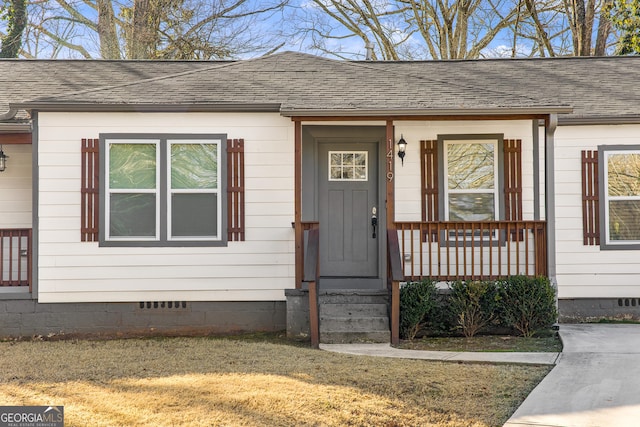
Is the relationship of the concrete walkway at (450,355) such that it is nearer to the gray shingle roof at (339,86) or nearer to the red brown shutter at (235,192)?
the red brown shutter at (235,192)

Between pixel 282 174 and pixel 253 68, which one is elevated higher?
pixel 253 68

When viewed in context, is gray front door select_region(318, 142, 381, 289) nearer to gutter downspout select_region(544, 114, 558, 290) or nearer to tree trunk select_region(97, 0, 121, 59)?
gutter downspout select_region(544, 114, 558, 290)

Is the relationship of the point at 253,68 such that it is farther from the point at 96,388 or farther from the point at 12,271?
the point at 96,388

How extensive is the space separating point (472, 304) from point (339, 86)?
3.54 m

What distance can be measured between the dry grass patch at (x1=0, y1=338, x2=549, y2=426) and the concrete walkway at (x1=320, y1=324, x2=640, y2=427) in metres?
0.20

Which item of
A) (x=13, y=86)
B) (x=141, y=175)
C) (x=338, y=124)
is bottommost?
(x=141, y=175)

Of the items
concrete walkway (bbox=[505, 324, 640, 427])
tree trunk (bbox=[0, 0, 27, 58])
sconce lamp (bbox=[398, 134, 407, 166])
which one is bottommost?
concrete walkway (bbox=[505, 324, 640, 427])

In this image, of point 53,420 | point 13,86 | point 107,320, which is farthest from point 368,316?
point 13,86

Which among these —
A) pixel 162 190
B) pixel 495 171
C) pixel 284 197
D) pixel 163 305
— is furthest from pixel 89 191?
pixel 495 171

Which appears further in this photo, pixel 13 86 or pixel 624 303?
pixel 13 86

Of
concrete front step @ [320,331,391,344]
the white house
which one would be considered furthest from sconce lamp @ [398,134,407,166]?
concrete front step @ [320,331,391,344]

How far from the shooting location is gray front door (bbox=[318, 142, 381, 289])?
955 cm

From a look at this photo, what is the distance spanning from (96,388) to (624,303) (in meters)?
7.34

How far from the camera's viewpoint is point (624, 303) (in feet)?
30.9
